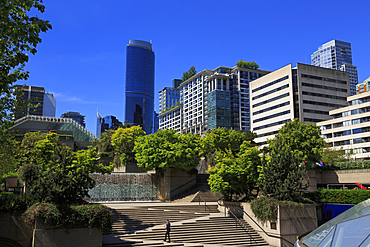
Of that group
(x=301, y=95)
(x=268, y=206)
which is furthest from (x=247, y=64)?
(x=268, y=206)

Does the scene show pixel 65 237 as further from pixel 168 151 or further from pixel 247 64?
pixel 247 64

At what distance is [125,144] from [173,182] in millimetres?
19685

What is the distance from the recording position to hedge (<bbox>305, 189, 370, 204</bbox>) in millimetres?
27877

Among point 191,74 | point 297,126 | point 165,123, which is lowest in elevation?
point 297,126

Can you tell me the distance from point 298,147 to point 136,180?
2310 centimetres

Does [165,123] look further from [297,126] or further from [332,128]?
[297,126]

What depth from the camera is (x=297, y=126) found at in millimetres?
44000

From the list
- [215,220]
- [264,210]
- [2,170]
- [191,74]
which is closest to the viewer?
[2,170]

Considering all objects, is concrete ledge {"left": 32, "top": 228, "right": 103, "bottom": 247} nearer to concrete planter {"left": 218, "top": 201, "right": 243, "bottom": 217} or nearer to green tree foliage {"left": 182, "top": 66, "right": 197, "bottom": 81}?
concrete planter {"left": 218, "top": 201, "right": 243, "bottom": 217}

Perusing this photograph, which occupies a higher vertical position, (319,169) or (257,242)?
(319,169)

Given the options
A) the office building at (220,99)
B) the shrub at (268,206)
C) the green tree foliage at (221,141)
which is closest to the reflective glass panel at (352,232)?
the shrub at (268,206)

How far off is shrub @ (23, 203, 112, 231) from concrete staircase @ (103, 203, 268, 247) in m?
1.96

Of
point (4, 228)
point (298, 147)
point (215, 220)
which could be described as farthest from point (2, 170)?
point (298, 147)

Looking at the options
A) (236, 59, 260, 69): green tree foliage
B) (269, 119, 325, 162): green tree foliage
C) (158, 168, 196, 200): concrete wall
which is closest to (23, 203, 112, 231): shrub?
(158, 168, 196, 200): concrete wall
